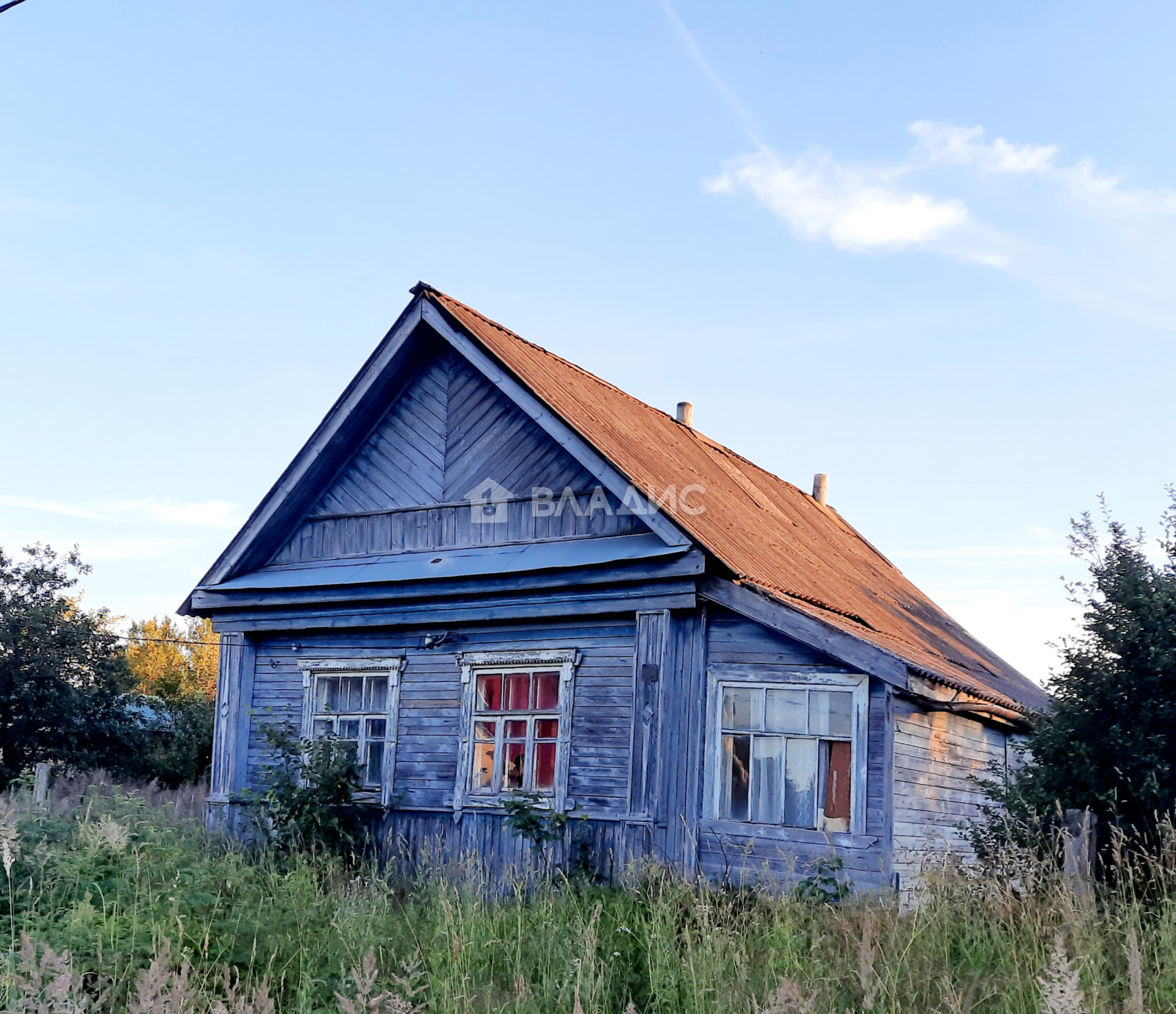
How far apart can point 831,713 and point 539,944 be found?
4.09 metres

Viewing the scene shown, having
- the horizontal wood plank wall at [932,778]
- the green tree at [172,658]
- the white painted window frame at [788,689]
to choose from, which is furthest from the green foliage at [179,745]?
the horizontal wood plank wall at [932,778]

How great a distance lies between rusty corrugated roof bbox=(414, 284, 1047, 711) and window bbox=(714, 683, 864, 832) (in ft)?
2.51

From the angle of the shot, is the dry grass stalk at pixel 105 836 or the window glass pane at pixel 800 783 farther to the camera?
the window glass pane at pixel 800 783

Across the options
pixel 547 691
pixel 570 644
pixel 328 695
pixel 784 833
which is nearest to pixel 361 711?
pixel 328 695

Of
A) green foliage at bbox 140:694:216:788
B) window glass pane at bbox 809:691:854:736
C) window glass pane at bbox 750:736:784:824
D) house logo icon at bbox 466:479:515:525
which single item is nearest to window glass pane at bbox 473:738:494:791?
house logo icon at bbox 466:479:515:525

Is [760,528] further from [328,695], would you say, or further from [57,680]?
[57,680]

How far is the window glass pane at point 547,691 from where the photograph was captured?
11.4 meters

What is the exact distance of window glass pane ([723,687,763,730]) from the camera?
10.2 meters

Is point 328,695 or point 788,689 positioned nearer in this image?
point 788,689

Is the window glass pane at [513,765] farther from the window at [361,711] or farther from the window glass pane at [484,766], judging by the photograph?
the window at [361,711]

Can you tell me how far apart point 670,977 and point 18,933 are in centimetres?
340

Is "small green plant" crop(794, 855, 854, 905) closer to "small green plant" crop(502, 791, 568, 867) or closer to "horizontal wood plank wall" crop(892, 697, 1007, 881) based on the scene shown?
"horizontal wood plank wall" crop(892, 697, 1007, 881)

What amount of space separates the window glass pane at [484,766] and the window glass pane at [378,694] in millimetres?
1413

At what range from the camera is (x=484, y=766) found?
38.3 ft
